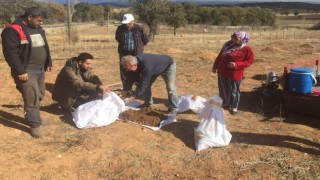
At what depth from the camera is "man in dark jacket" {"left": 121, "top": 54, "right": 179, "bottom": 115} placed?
4.91m

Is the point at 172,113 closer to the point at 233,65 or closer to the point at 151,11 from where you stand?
the point at 233,65

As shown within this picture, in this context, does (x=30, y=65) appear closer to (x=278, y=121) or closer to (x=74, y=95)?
(x=74, y=95)

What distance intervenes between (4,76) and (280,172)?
679 centimetres

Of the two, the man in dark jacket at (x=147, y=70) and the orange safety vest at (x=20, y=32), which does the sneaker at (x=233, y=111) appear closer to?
the man in dark jacket at (x=147, y=70)

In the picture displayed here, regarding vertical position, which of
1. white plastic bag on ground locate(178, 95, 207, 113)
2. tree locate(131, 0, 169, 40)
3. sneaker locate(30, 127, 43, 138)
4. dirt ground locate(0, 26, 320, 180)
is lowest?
dirt ground locate(0, 26, 320, 180)

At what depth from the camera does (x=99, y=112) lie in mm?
5371

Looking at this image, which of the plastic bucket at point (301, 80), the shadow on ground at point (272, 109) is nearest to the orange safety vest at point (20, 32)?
the shadow on ground at point (272, 109)

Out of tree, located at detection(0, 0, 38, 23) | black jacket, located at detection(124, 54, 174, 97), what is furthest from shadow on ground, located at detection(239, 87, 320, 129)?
tree, located at detection(0, 0, 38, 23)

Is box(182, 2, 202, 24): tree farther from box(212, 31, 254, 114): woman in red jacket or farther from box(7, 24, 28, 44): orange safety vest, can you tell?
box(7, 24, 28, 44): orange safety vest

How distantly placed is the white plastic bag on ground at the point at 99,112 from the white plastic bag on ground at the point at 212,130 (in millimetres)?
1329

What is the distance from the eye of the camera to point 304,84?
5.76 metres

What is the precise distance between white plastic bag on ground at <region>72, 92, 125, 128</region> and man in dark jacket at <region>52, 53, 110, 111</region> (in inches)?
7.1

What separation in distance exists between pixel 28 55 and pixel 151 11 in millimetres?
21480

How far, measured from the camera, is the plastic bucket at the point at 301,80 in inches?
225
